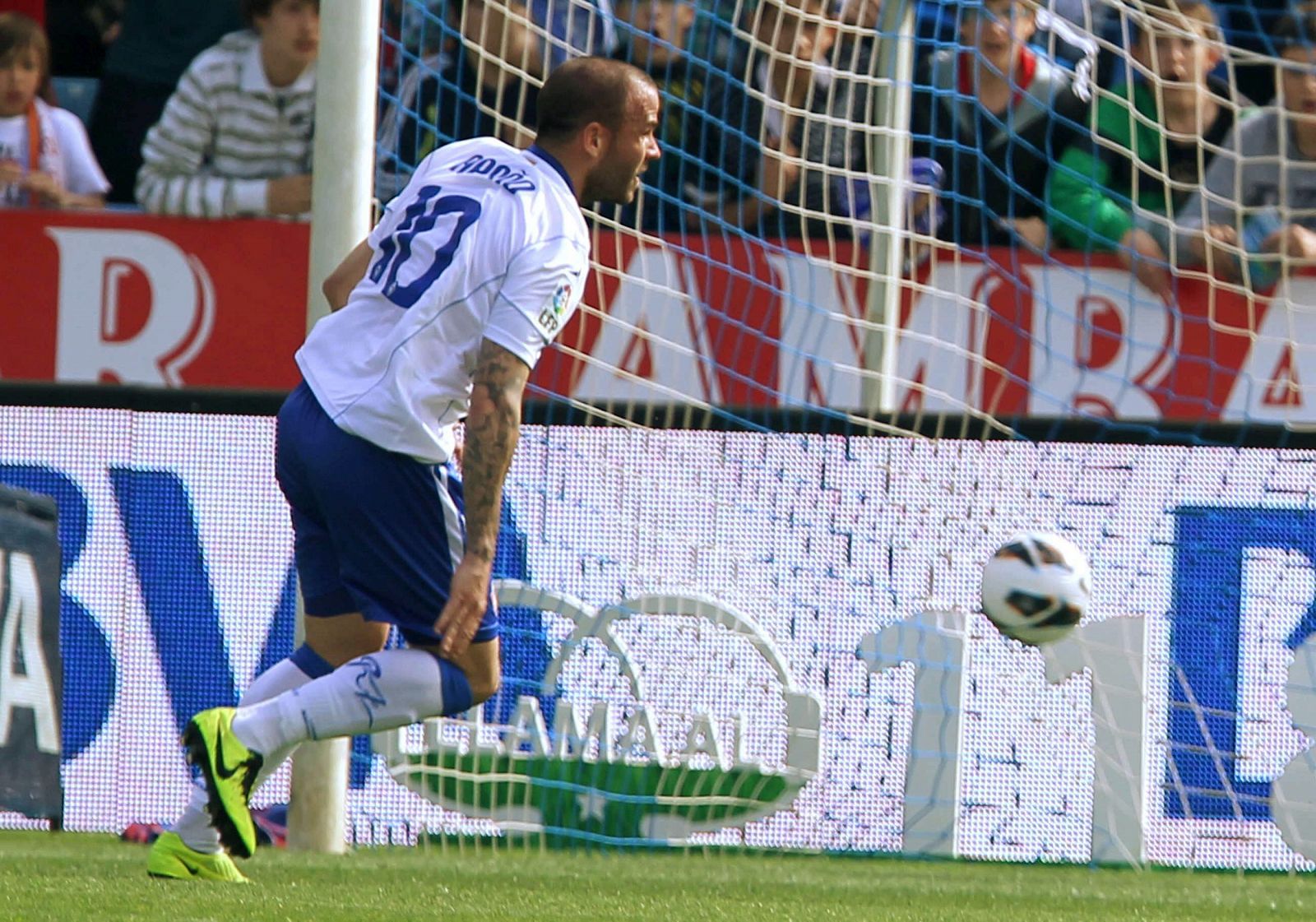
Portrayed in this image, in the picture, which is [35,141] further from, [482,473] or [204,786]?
[482,473]

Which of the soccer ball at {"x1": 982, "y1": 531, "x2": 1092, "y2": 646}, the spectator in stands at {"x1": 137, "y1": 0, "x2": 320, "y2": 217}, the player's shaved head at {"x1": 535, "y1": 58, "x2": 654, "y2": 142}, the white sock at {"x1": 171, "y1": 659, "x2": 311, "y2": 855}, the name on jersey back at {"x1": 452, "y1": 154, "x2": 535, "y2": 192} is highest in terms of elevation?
the spectator in stands at {"x1": 137, "y1": 0, "x2": 320, "y2": 217}

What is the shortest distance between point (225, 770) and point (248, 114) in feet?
13.4

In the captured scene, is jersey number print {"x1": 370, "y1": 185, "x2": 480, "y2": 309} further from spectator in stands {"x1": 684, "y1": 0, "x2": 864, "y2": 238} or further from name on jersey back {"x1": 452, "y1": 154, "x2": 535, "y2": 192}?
spectator in stands {"x1": 684, "y1": 0, "x2": 864, "y2": 238}

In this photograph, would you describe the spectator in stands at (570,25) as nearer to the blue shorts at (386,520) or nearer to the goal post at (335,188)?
the goal post at (335,188)

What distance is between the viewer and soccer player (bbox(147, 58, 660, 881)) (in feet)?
14.5

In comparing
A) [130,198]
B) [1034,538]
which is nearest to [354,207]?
[1034,538]

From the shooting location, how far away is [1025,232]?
730 centimetres

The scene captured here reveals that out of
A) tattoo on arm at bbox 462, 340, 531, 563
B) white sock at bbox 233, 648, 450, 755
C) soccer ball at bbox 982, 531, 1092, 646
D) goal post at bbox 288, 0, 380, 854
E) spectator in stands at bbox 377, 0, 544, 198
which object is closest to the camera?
tattoo on arm at bbox 462, 340, 531, 563

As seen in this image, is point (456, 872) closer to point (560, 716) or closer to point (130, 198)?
point (560, 716)

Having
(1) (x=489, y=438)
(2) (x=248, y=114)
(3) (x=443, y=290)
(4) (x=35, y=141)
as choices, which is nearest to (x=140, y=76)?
(4) (x=35, y=141)

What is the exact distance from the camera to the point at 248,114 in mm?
8008

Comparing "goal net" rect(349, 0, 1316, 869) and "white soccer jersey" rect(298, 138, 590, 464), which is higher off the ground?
→ "white soccer jersey" rect(298, 138, 590, 464)

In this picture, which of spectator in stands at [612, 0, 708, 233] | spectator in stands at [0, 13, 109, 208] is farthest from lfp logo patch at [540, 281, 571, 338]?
spectator in stands at [0, 13, 109, 208]

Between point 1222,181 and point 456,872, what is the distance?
342 centimetres
